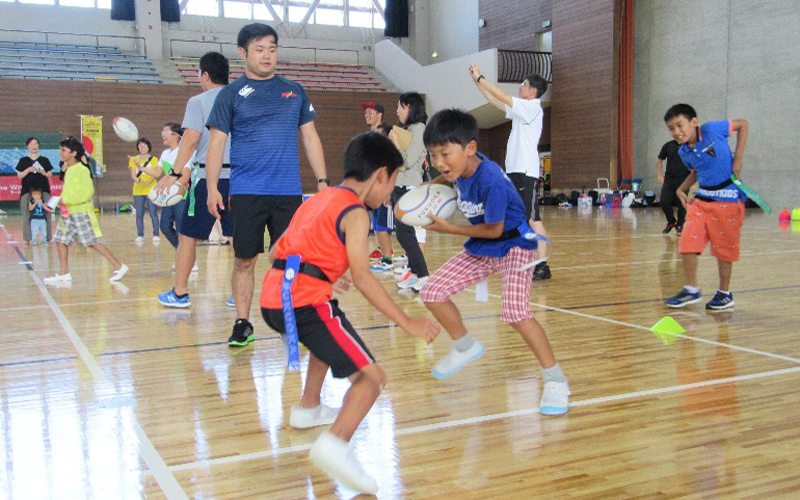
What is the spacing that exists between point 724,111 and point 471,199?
16637 mm

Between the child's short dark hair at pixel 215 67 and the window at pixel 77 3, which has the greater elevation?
the window at pixel 77 3

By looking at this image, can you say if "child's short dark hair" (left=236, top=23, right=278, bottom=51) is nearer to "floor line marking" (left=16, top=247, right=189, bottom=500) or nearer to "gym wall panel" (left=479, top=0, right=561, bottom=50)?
"floor line marking" (left=16, top=247, right=189, bottom=500)

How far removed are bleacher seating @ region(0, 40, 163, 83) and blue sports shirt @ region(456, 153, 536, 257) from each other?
20.9 meters

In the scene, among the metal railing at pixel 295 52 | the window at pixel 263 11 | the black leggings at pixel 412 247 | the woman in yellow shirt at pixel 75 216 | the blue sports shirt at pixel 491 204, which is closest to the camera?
the blue sports shirt at pixel 491 204

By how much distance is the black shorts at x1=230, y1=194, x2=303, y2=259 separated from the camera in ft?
12.3

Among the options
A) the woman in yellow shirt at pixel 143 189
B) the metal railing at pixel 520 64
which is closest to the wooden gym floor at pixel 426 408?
the woman in yellow shirt at pixel 143 189

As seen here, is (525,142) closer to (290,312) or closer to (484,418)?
(484,418)

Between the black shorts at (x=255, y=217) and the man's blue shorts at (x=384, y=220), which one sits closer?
the black shorts at (x=255, y=217)

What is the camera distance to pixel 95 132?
2111 cm

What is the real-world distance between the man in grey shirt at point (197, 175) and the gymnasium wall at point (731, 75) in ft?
50.1

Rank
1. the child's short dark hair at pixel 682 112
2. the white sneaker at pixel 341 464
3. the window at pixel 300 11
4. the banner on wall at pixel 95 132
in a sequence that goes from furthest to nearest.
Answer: the window at pixel 300 11 < the banner on wall at pixel 95 132 < the child's short dark hair at pixel 682 112 < the white sneaker at pixel 341 464

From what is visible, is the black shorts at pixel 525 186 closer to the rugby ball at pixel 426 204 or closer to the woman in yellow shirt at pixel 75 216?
the rugby ball at pixel 426 204

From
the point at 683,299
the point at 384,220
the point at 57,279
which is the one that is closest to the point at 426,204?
the point at 683,299

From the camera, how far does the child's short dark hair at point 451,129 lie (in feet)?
9.60
